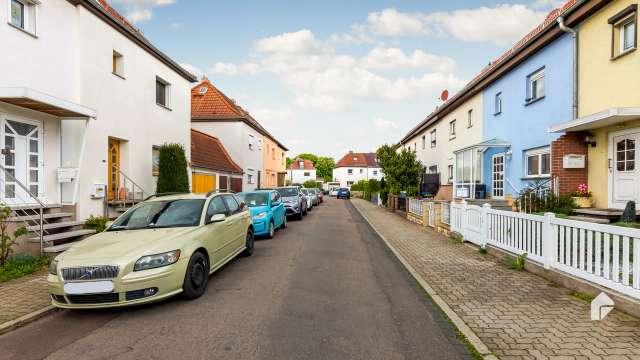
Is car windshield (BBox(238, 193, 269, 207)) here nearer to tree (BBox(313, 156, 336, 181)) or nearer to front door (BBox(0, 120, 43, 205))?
front door (BBox(0, 120, 43, 205))

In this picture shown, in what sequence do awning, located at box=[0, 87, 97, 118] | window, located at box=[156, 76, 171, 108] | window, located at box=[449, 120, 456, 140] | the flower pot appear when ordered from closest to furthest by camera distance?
awning, located at box=[0, 87, 97, 118]
the flower pot
window, located at box=[156, 76, 171, 108]
window, located at box=[449, 120, 456, 140]

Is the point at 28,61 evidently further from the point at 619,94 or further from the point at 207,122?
the point at 207,122

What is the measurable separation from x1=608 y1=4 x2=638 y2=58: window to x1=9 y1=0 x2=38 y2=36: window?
529 inches

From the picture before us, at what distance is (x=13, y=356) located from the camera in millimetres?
3549

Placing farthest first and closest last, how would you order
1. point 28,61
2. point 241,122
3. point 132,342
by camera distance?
point 241,122
point 28,61
point 132,342

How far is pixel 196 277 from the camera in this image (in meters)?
5.31

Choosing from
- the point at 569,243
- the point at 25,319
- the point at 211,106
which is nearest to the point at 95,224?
the point at 25,319

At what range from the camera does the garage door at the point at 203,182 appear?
1838cm

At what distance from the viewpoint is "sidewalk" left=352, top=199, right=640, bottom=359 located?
354 centimetres

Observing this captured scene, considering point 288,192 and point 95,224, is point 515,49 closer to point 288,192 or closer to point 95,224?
point 288,192

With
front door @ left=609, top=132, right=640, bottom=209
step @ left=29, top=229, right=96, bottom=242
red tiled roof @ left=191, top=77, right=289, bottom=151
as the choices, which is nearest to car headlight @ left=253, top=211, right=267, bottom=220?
step @ left=29, top=229, right=96, bottom=242

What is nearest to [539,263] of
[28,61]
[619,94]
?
[619,94]

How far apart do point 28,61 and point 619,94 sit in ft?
44.1

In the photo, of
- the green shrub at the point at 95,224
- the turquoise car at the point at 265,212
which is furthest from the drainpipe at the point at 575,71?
the green shrub at the point at 95,224
